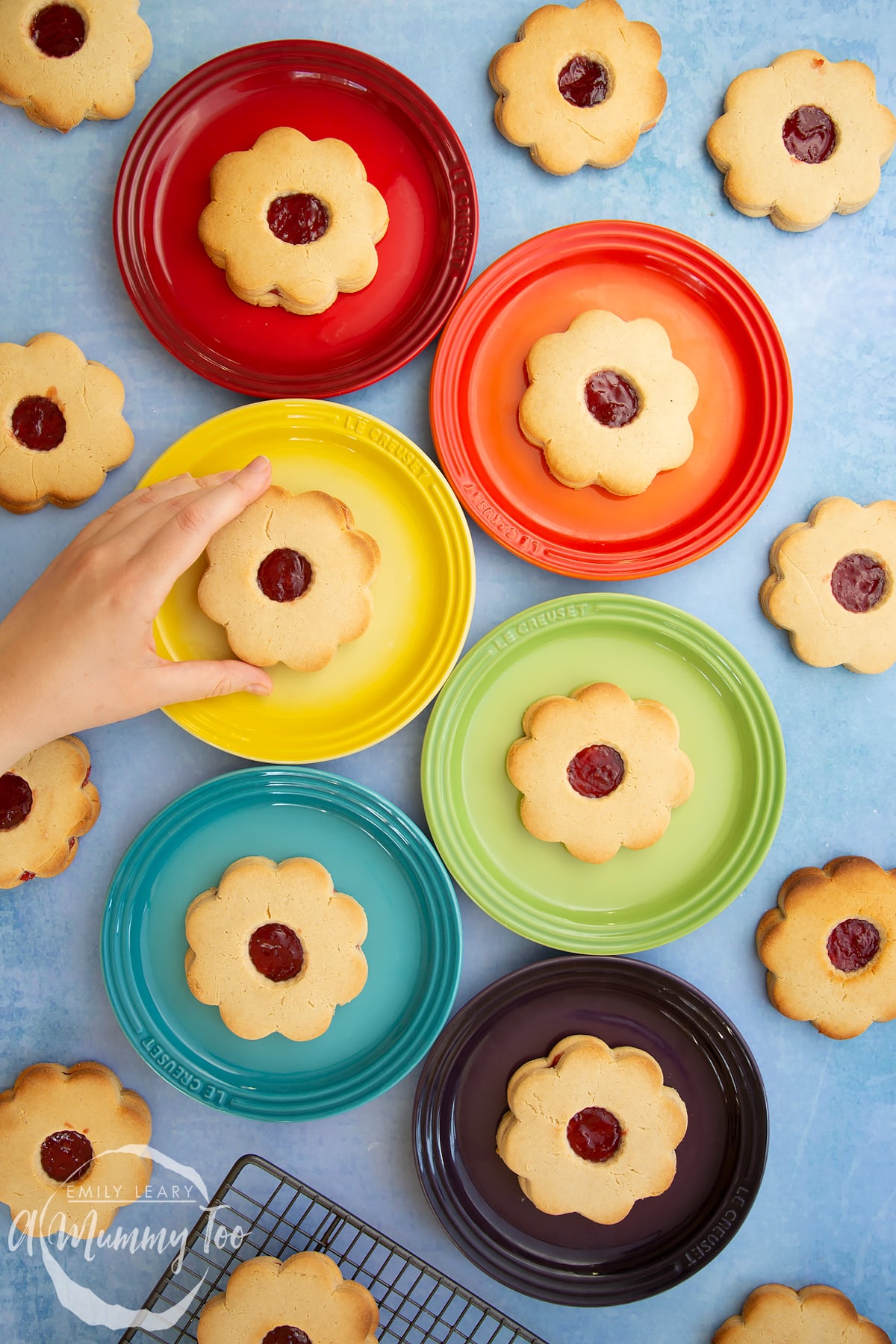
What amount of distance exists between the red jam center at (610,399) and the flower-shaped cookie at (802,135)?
0.65 meters

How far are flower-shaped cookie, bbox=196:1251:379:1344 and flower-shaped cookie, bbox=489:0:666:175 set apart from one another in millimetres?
3015

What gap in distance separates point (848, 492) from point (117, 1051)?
2634 millimetres

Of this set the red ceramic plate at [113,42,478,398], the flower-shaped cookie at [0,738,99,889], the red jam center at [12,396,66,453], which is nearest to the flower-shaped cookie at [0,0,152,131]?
the red ceramic plate at [113,42,478,398]

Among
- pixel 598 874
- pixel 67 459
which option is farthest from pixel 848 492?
pixel 67 459

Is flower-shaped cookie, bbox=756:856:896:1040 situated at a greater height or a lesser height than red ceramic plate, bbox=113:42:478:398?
lesser

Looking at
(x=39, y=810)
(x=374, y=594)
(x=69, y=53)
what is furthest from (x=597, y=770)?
(x=69, y=53)

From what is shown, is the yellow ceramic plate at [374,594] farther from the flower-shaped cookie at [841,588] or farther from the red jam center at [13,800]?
the flower-shaped cookie at [841,588]

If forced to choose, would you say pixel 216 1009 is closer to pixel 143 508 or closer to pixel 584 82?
pixel 143 508

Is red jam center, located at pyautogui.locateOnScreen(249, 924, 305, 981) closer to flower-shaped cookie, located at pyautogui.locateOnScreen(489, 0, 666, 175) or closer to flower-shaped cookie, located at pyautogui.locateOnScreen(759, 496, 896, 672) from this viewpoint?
flower-shaped cookie, located at pyautogui.locateOnScreen(759, 496, 896, 672)

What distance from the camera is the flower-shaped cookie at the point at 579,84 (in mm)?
2146

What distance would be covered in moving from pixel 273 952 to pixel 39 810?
736mm

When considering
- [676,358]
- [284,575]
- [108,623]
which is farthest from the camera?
[676,358]

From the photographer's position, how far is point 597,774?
2109 mm

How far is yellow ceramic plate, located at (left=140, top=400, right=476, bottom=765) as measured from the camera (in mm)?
2074
